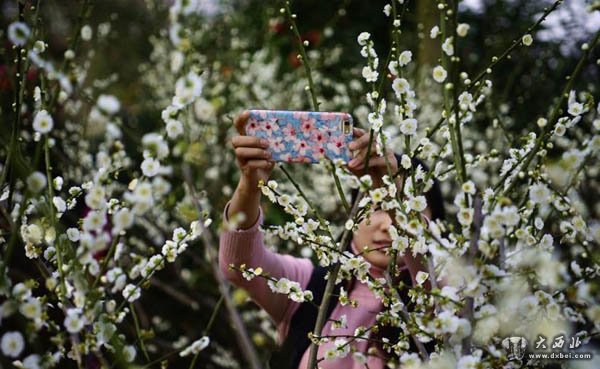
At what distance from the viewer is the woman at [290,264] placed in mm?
1403

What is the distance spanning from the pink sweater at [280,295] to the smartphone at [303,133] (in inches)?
12.0

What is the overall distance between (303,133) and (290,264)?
66 centimetres

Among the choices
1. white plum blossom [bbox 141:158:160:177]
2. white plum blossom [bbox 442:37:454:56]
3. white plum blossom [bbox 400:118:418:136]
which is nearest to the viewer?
white plum blossom [bbox 141:158:160:177]

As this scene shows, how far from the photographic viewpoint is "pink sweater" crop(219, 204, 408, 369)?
167cm

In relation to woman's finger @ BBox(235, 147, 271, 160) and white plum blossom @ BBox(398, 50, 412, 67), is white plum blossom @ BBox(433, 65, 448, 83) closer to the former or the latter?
white plum blossom @ BBox(398, 50, 412, 67)

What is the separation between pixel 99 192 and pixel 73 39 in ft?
0.95

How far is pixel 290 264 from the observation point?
194cm

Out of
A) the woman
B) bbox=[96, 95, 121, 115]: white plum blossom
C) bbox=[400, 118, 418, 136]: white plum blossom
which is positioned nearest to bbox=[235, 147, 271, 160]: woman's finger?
the woman

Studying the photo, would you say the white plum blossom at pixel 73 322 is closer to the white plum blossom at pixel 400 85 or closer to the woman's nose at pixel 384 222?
the white plum blossom at pixel 400 85

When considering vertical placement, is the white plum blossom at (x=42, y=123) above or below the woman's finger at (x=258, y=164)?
below

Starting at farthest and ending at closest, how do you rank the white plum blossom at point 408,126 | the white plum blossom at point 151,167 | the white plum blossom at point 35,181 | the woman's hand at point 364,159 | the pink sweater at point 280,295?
the pink sweater at point 280,295 < the woman's hand at point 364,159 < the white plum blossom at point 408,126 < the white plum blossom at point 151,167 < the white plum blossom at point 35,181

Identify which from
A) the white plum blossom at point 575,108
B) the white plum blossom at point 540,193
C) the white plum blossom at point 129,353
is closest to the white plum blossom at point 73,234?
the white plum blossom at point 129,353

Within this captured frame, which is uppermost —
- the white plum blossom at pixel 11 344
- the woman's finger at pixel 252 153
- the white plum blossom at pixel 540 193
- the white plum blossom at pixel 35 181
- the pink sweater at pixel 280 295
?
the woman's finger at pixel 252 153

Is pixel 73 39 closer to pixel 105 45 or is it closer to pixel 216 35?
pixel 216 35
